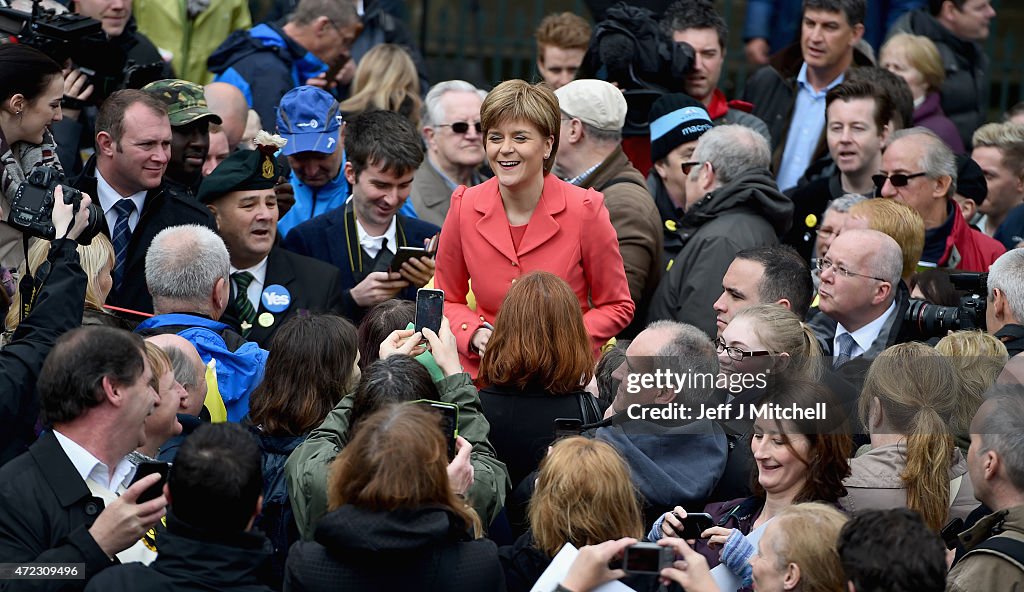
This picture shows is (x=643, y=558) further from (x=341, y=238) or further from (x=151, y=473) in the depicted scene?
(x=341, y=238)

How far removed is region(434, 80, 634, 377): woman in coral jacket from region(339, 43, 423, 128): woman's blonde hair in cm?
282

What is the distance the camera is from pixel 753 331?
202 inches

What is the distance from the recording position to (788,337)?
5105mm

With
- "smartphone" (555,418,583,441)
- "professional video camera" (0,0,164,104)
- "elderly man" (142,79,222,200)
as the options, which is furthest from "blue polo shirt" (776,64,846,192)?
"smartphone" (555,418,583,441)

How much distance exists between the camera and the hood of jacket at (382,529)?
356 centimetres

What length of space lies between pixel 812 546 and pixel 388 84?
211 inches

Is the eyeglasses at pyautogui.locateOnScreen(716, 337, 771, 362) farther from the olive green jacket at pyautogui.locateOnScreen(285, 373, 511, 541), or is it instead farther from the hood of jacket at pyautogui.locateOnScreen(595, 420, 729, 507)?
the olive green jacket at pyautogui.locateOnScreen(285, 373, 511, 541)

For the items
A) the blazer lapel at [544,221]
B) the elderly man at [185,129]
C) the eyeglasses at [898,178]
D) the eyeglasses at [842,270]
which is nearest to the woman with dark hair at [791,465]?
the blazer lapel at [544,221]

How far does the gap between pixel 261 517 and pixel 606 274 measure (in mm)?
1810

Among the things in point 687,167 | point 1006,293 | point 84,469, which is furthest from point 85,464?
point 687,167

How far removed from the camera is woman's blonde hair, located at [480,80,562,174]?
5516 millimetres

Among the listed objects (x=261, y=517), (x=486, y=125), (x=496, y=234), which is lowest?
(x=261, y=517)

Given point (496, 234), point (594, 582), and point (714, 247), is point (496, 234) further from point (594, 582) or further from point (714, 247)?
point (594, 582)

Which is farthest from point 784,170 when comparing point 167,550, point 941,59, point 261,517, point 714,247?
point 167,550
